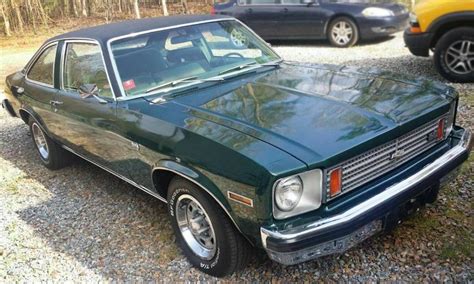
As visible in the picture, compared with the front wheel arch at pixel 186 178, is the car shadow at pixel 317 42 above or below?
below

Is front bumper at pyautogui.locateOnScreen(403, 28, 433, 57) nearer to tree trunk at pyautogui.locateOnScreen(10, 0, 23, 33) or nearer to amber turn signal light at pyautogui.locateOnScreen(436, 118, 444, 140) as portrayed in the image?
amber turn signal light at pyautogui.locateOnScreen(436, 118, 444, 140)

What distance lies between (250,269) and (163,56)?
6.36ft

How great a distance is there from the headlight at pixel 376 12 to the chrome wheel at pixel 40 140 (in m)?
7.21

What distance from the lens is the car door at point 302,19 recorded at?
411 inches

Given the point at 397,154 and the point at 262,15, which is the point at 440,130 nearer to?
the point at 397,154

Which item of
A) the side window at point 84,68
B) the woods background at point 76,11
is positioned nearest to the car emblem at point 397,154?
the side window at point 84,68

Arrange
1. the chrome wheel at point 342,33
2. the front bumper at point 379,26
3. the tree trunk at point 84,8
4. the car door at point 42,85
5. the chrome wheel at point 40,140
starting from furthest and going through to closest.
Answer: the tree trunk at point 84,8 → the chrome wheel at point 342,33 → the front bumper at point 379,26 → the chrome wheel at point 40,140 → the car door at point 42,85

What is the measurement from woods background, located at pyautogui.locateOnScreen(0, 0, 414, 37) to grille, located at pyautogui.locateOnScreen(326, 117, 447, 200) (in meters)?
16.6

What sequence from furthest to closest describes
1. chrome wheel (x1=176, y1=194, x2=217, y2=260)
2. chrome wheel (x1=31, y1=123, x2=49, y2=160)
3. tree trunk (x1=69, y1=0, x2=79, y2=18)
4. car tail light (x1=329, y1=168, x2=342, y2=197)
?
1. tree trunk (x1=69, y1=0, x2=79, y2=18)
2. chrome wheel (x1=31, y1=123, x2=49, y2=160)
3. chrome wheel (x1=176, y1=194, x2=217, y2=260)
4. car tail light (x1=329, y1=168, x2=342, y2=197)

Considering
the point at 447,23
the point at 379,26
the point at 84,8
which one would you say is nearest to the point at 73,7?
the point at 84,8

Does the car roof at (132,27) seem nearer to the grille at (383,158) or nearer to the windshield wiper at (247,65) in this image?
the windshield wiper at (247,65)

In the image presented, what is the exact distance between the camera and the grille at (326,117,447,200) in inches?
108

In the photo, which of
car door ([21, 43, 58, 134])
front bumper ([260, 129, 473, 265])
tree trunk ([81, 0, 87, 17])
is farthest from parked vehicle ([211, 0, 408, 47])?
tree trunk ([81, 0, 87, 17])

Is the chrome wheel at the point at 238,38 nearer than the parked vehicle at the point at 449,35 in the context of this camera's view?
Yes
